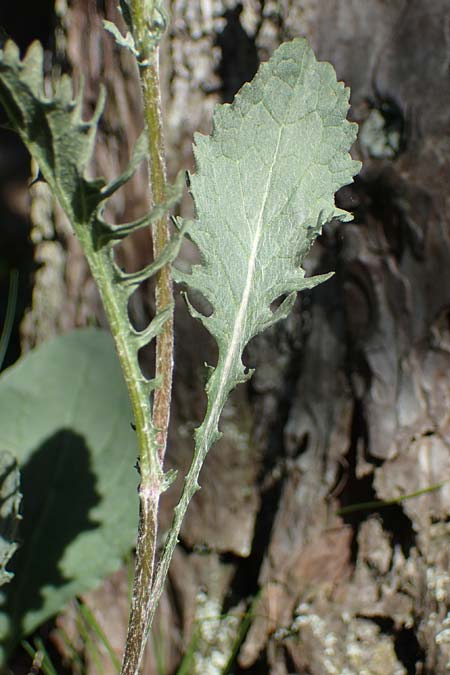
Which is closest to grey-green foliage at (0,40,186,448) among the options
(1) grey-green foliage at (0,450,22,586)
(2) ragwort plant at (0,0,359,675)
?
(2) ragwort plant at (0,0,359,675)

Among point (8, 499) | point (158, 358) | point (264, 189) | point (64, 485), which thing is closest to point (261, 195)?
point (264, 189)

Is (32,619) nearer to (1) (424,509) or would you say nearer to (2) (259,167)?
(1) (424,509)

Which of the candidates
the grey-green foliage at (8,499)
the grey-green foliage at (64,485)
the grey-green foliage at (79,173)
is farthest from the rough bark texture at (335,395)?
the grey-green foliage at (79,173)

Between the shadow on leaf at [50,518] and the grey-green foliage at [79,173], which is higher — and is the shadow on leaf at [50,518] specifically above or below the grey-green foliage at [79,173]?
below

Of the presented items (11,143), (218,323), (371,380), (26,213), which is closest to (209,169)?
(218,323)

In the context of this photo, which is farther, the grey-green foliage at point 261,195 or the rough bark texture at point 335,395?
→ the rough bark texture at point 335,395

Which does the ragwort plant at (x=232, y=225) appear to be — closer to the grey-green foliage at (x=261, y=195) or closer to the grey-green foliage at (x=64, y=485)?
the grey-green foliage at (x=261, y=195)

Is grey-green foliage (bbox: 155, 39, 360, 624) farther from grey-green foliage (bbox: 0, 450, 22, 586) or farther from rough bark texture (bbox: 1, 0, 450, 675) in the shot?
rough bark texture (bbox: 1, 0, 450, 675)
